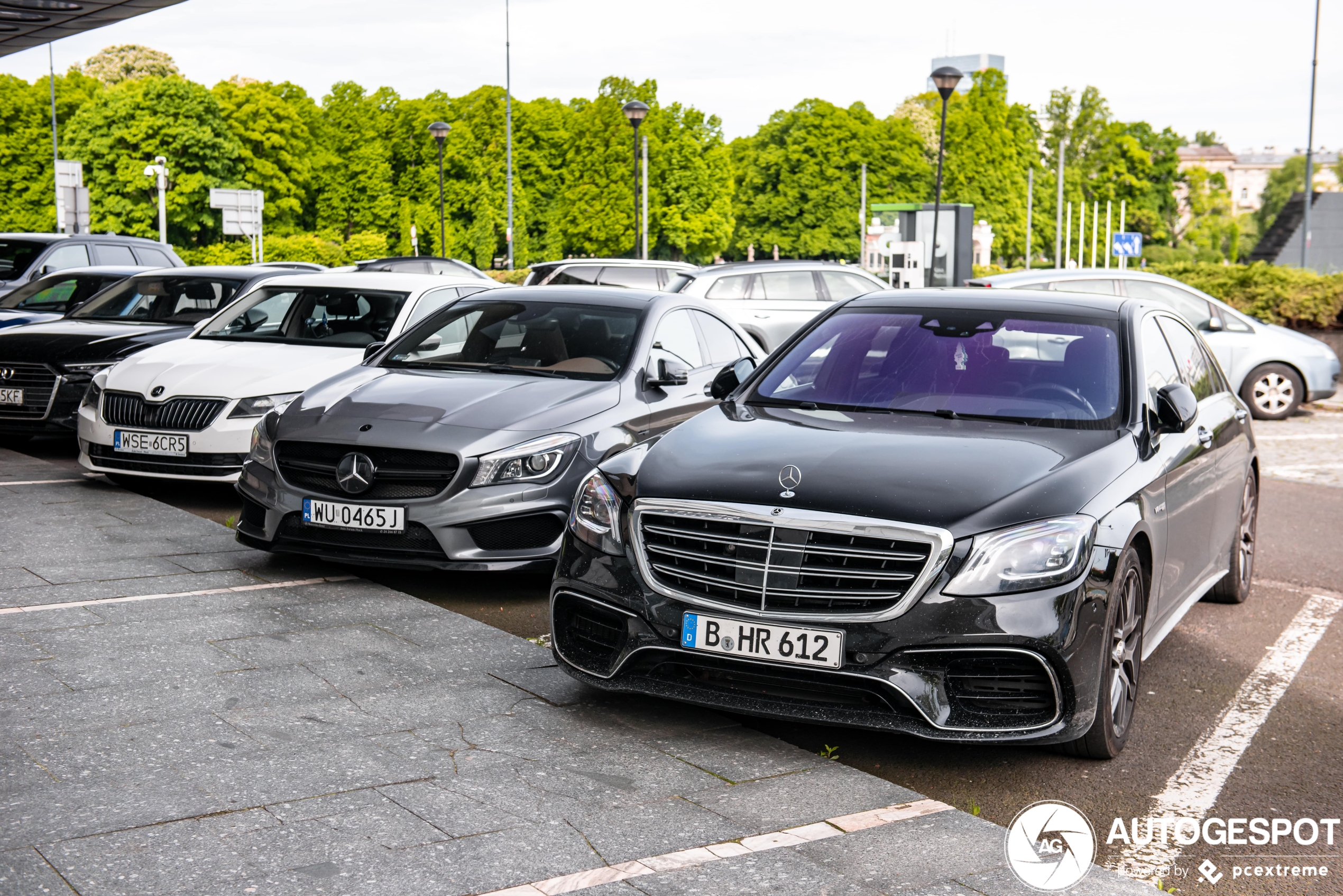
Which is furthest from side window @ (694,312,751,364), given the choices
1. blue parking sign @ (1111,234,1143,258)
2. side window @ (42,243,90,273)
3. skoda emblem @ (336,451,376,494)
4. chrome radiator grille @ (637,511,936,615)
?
blue parking sign @ (1111,234,1143,258)

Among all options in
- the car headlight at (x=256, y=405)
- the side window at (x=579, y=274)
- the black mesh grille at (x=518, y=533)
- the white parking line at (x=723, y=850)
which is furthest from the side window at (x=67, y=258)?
the white parking line at (x=723, y=850)

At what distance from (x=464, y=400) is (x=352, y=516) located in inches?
34.1

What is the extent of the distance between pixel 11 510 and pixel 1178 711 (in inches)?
266

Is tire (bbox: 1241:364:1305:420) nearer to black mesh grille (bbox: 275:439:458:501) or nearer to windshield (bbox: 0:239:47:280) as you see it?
black mesh grille (bbox: 275:439:458:501)

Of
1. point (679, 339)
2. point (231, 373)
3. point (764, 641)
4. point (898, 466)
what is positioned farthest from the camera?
point (231, 373)

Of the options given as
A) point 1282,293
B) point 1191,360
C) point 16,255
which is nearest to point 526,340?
point 1191,360

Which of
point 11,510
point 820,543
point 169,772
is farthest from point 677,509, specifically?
point 11,510

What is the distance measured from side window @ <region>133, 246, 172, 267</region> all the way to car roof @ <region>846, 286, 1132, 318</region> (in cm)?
1310

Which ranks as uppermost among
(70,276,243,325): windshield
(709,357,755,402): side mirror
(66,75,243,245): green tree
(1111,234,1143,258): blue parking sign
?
(66,75,243,245): green tree

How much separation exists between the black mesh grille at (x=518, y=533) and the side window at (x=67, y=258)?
11656mm

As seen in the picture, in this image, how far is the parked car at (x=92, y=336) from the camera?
10586 millimetres

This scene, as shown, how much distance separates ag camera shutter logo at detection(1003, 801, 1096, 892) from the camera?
3.55m

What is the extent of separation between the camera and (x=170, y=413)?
28.1 ft

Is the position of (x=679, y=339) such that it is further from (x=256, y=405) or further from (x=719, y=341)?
(x=256, y=405)
